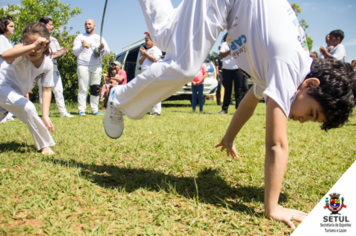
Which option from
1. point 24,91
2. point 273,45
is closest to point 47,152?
point 24,91

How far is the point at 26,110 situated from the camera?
112 inches

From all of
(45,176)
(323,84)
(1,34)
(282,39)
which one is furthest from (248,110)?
(1,34)

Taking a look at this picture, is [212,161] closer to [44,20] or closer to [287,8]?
[287,8]

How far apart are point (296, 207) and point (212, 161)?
109 centimetres

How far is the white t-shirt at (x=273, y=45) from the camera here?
1474 mm

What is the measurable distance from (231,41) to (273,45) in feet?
1.29

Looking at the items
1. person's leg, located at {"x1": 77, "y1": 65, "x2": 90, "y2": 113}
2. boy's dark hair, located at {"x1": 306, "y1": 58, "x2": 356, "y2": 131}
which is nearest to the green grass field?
boy's dark hair, located at {"x1": 306, "y1": 58, "x2": 356, "y2": 131}

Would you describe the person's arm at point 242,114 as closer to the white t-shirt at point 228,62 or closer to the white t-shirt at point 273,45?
the white t-shirt at point 273,45

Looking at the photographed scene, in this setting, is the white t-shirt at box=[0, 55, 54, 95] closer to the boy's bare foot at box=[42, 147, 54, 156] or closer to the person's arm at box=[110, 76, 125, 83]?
the boy's bare foot at box=[42, 147, 54, 156]

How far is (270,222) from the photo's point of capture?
1.65m

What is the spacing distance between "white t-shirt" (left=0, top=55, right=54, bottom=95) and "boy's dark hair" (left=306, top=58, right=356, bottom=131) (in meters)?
2.86

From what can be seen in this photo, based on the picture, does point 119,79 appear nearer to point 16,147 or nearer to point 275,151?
point 16,147

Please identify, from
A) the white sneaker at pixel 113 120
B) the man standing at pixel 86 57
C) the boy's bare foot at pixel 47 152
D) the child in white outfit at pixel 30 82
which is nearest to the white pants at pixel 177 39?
the white sneaker at pixel 113 120

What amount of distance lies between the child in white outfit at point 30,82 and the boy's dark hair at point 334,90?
2517 millimetres
